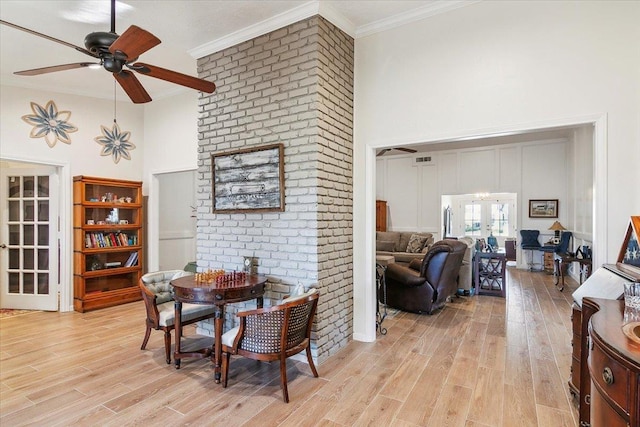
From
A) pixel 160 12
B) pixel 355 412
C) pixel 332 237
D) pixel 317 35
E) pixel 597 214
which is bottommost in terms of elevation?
pixel 355 412

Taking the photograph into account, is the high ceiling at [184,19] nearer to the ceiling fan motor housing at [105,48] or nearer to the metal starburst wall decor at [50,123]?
the metal starburst wall decor at [50,123]

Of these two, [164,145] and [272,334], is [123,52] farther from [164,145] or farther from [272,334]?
[164,145]

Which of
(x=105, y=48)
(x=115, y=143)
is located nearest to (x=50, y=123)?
(x=115, y=143)

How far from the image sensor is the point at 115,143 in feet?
18.4

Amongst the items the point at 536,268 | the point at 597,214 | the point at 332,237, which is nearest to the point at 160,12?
the point at 332,237

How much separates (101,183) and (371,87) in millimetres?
4290

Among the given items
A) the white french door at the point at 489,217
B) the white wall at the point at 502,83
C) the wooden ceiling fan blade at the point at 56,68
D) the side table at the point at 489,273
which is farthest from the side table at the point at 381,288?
the white french door at the point at 489,217

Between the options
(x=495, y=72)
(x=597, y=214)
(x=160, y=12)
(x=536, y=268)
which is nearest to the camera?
(x=597, y=214)

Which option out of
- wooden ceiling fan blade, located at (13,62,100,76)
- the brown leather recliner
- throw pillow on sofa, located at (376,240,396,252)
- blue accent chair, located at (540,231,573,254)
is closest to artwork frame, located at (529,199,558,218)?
blue accent chair, located at (540,231,573,254)

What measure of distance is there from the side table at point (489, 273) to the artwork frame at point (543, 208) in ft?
11.6

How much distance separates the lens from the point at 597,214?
2.64 metres

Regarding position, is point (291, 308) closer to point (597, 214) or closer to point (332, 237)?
point (332, 237)

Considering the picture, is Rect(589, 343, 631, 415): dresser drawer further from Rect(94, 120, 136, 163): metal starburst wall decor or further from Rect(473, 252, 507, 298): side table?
Rect(94, 120, 136, 163): metal starburst wall decor

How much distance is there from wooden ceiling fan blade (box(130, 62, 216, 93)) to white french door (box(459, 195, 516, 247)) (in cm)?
825
